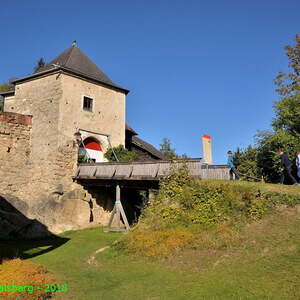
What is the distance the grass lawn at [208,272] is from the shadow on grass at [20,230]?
178 inches

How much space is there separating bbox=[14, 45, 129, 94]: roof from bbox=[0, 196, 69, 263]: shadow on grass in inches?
302

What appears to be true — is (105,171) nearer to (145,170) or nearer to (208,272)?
(145,170)

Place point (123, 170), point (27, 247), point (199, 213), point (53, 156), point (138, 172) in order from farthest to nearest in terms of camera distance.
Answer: point (53, 156), point (123, 170), point (138, 172), point (27, 247), point (199, 213)

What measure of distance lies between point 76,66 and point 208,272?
15308mm

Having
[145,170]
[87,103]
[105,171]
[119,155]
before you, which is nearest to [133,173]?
[145,170]

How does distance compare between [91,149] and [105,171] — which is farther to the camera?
[91,149]

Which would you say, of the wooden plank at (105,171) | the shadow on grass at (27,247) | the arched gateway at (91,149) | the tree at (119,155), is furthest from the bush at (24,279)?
the tree at (119,155)

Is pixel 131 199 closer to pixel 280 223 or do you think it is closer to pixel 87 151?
pixel 87 151

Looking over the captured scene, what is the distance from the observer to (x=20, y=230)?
53.6 feet

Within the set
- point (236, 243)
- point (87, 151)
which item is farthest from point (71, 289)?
point (87, 151)

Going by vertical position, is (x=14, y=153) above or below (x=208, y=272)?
above

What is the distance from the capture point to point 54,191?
1700cm

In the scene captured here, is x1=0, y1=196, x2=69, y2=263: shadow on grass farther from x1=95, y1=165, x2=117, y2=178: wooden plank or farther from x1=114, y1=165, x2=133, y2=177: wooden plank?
x1=114, y1=165, x2=133, y2=177: wooden plank

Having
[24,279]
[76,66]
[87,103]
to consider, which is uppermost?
[76,66]
